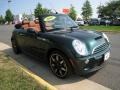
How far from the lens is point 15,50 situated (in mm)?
8438

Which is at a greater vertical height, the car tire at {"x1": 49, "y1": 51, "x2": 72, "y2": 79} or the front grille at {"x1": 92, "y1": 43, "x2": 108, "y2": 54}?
Result: the front grille at {"x1": 92, "y1": 43, "x2": 108, "y2": 54}

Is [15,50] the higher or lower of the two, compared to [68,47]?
lower

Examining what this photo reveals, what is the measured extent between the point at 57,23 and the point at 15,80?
2.06 m

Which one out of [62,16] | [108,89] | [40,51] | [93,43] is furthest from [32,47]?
[108,89]

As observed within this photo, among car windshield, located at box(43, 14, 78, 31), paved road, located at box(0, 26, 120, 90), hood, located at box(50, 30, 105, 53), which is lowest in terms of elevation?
paved road, located at box(0, 26, 120, 90)

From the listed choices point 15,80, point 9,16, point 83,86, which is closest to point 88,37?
point 83,86

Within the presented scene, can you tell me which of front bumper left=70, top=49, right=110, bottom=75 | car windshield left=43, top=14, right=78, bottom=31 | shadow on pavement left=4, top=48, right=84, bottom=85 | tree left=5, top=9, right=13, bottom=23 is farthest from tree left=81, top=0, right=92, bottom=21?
front bumper left=70, top=49, right=110, bottom=75

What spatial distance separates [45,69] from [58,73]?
89 centimetres

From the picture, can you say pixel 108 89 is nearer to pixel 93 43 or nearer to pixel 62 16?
pixel 93 43

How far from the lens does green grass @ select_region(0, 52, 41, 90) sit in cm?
453

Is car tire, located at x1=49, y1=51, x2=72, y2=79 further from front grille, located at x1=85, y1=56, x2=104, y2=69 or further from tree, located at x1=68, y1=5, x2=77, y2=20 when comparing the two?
tree, located at x1=68, y1=5, x2=77, y2=20

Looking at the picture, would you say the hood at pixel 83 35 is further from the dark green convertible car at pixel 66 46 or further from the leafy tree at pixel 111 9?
the leafy tree at pixel 111 9

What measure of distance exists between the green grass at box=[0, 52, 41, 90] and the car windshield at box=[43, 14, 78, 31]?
56.7 inches

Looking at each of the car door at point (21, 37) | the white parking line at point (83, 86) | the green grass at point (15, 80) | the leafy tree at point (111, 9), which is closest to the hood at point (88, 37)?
the white parking line at point (83, 86)
